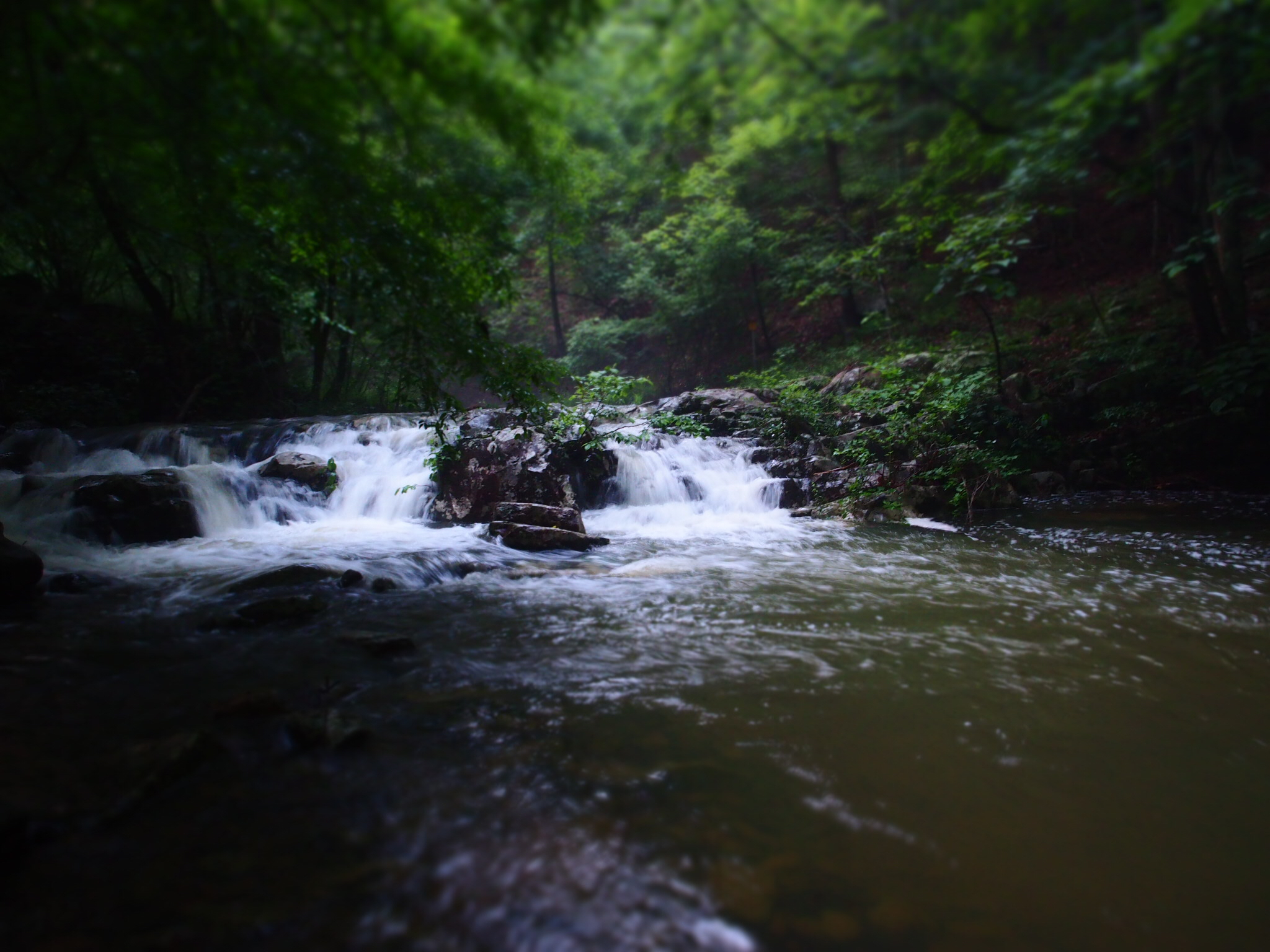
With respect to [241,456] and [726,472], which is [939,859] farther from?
[241,456]

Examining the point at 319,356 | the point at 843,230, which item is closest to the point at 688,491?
the point at 319,356

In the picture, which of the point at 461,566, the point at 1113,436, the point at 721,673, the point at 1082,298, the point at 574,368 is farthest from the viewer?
the point at 574,368

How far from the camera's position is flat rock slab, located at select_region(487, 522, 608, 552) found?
724 cm

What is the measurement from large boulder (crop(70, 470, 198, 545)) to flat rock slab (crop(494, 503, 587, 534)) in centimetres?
390

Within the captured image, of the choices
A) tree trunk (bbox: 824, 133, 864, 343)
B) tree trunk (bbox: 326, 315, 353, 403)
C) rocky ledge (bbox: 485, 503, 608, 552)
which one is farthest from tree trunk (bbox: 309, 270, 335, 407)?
tree trunk (bbox: 824, 133, 864, 343)

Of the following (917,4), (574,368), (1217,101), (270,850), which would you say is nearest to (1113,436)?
(1217,101)

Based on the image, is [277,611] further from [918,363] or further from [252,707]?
[918,363]

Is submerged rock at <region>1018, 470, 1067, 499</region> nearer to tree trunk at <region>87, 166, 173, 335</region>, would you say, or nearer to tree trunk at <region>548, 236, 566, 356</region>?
tree trunk at <region>87, 166, 173, 335</region>

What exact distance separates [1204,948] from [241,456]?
12.5 metres

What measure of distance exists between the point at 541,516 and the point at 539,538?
26.1 inches

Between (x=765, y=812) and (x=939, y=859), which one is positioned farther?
(x=765, y=812)

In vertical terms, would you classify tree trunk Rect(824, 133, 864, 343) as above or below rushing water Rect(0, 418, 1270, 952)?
above

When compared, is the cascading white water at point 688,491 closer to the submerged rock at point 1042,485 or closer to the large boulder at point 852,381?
the large boulder at point 852,381

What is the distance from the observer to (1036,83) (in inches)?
99.5
